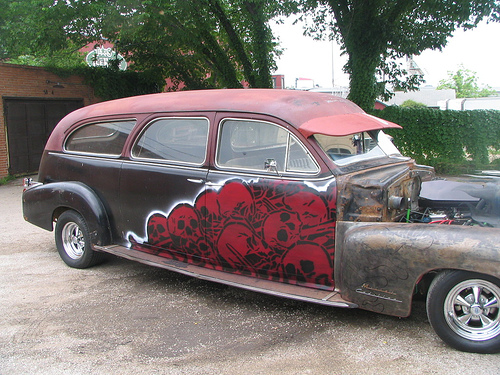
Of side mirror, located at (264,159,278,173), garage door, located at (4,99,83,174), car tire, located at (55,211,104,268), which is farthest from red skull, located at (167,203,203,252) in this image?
garage door, located at (4,99,83,174)

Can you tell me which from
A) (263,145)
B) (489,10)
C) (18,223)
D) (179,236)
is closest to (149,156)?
(179,236)

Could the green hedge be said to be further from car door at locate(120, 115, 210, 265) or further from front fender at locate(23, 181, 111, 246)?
front fender at locate(23, 181, 111, 246)

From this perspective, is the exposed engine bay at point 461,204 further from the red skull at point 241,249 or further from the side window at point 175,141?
the side window at point 175,141

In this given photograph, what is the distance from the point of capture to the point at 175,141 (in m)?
4.75

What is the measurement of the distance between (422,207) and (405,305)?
143cm

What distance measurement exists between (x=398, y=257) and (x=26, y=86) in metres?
14.0

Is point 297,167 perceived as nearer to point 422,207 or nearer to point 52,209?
point 422,207

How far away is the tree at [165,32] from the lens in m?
13.8

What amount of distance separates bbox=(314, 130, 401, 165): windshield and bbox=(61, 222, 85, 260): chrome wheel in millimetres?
3220

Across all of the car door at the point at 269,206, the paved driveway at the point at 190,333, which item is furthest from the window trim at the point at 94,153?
the paved driveway at the point at 190,333

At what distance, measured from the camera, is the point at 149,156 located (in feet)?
16.0

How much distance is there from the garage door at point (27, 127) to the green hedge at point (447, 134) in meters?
11.0

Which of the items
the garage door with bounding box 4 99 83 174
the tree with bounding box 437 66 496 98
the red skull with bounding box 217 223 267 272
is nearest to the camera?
the red skull with bounding box 217 223 267 272

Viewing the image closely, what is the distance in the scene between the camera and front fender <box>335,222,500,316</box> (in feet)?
10.5
